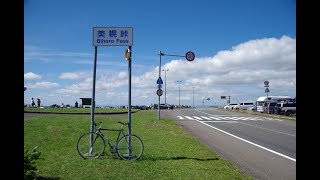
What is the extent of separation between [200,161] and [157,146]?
132 inches

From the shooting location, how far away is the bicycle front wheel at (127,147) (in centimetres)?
1146

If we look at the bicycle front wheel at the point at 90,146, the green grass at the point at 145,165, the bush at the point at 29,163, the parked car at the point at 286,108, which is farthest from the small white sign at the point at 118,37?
the parked car at the point at 286,108

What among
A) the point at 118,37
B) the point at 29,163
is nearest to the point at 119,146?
the point at 118,37

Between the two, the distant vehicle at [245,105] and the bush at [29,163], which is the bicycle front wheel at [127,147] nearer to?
the bush at [29,163]

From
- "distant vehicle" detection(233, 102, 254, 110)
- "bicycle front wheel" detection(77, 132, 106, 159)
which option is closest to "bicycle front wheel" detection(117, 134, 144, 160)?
"bicycle front wheel" detection(77, 132, 106, 159)

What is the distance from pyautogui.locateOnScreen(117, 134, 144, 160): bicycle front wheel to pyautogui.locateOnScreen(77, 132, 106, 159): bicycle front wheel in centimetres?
49

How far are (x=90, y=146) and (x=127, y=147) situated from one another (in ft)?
3.44

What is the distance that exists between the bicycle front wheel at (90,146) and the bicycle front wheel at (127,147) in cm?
49

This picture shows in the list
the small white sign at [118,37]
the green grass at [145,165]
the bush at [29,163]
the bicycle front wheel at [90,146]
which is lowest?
the green grass at [145,165]
